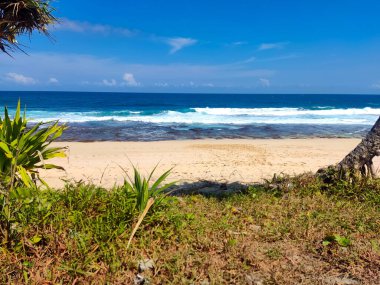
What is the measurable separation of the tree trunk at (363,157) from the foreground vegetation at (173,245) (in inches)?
44.4

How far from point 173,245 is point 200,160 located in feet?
24.0

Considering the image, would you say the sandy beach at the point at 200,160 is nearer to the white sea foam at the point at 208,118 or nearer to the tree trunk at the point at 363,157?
the tree trunk at the point at 363,157

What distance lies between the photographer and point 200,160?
10453 millimetres

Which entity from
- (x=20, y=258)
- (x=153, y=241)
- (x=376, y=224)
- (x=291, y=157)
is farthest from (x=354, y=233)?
(x=291, y=157)

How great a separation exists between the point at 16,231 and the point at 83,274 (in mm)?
684

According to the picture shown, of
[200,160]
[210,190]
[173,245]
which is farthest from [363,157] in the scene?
[200,160]

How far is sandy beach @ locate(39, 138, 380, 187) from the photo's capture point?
26.5ft

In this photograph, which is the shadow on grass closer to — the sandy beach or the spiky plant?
the sandy beach

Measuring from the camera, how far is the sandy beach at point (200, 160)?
26.5 ft

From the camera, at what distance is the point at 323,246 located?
330 cm

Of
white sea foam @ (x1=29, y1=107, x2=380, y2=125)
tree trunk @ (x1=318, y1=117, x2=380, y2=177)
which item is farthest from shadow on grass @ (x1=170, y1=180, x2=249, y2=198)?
white sea foam @ (x1=29, y1=107, x2=380, y2=125)

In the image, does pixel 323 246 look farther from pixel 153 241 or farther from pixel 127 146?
pixel 127 146

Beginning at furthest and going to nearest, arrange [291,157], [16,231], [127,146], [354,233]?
[127,146] < [291,157] < [354,233] < [16,231]

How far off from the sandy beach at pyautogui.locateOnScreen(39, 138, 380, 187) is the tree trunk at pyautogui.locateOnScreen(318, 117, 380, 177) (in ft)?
7.71
